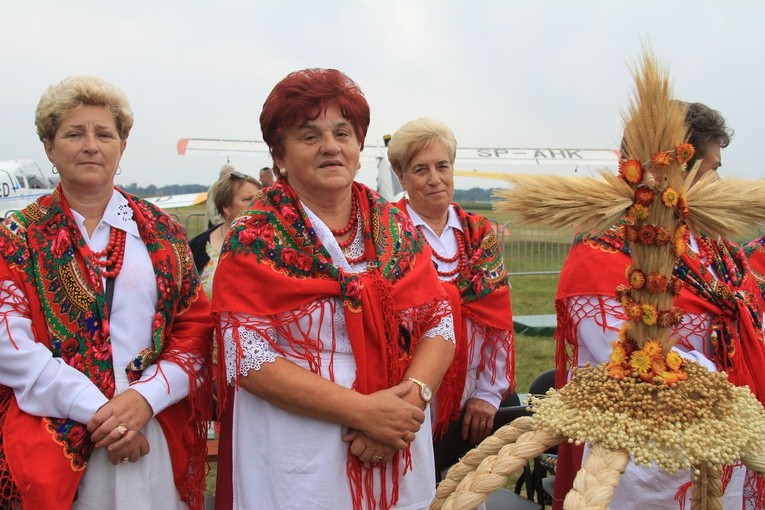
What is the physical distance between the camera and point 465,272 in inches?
123

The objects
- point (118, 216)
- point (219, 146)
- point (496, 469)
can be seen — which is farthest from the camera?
point (219, 146)

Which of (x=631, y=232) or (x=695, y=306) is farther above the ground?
(x=631, y=232)

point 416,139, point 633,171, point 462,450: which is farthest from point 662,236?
point 462,450

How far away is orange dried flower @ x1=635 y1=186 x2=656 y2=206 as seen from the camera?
1485 mm

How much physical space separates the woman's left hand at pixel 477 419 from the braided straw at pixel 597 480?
1.71 meters

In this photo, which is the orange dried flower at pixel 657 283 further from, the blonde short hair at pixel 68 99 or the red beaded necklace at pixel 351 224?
the blonde short hair at pixel 68 99

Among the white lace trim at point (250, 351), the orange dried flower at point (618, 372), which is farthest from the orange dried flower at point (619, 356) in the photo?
the white lace trim at point (250, 351)

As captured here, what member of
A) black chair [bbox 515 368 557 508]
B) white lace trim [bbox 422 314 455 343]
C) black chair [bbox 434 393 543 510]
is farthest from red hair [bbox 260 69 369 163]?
black chair [bbox 515 368 557 508]

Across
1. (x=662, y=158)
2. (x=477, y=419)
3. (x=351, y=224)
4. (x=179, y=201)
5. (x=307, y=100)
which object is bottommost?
(x=179, y=201)

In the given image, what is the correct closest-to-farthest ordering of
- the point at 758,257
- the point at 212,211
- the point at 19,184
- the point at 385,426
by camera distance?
1. the point at 385,426
2. the point at 758,257
3. the point at 212,211
4. the point at 19,184

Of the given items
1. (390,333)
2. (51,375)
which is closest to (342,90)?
(390,333)

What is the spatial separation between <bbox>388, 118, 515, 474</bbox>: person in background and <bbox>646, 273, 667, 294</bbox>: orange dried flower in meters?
1.51

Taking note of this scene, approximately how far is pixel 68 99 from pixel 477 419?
6.88ft

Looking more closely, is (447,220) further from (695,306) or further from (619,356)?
(619,356)
